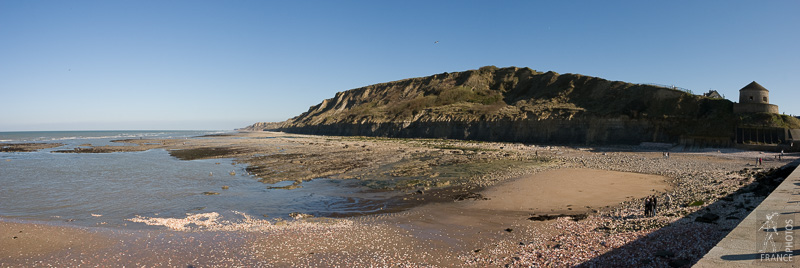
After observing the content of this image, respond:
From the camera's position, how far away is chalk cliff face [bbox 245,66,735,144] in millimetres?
54781

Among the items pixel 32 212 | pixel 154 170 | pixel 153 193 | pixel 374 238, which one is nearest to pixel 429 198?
pixel 374 238

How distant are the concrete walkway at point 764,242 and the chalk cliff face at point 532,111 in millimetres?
48912

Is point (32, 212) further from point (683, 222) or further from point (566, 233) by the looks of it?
point (683, 222)

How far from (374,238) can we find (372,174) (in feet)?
53.0

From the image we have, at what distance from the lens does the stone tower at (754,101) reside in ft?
156

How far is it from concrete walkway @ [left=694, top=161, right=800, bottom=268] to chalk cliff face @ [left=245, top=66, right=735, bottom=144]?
48912 mm

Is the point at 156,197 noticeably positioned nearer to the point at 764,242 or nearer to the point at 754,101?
the point at 764,242

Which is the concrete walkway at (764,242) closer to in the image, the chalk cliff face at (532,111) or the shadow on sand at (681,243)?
the shadow on sand at (681,243)

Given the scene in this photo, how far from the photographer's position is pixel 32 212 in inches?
671

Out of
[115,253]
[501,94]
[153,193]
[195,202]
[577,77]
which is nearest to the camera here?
[115,253]

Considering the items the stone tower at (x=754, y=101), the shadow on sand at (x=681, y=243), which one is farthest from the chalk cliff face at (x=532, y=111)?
the shadow on sand at (x=681, y=243)

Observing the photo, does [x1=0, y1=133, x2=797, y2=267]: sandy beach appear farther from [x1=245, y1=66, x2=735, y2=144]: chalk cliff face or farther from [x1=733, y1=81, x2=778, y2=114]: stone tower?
[x1=245, y1=66, x2=735, y2=144]: chalk cliff face

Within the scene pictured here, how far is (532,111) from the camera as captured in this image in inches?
2918

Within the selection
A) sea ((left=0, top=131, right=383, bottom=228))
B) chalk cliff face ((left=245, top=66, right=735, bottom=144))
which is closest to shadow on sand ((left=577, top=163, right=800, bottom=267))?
sea ((left=0, top=131, right=383, bottom=228))
